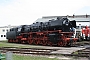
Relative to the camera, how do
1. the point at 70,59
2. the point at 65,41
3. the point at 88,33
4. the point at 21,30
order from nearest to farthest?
1. the point at 70,59
2. the point at 65,41
3. the point at 21,30
4. the point at 88,33

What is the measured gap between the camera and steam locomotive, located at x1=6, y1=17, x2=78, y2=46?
2325cm

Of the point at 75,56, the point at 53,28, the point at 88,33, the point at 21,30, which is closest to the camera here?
the point at 75,56

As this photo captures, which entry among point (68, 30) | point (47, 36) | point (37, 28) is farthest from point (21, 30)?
point (68, 30)

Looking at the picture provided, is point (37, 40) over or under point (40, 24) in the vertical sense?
under

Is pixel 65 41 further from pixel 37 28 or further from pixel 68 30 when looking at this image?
pixel 37 28

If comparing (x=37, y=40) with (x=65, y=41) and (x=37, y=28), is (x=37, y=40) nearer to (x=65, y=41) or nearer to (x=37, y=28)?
(x=37, y=28)

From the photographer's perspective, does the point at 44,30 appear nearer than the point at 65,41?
No

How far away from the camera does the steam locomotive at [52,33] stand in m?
23.2

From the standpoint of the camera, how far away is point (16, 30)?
106ft

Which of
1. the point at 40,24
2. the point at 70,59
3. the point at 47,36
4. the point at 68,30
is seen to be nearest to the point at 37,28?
the point at 40,24

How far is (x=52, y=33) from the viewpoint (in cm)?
2420

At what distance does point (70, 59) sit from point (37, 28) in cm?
1494

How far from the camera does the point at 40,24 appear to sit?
2744 centimetres

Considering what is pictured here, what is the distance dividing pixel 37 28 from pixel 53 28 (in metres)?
3.45
